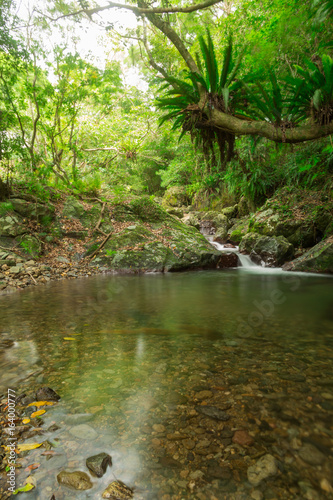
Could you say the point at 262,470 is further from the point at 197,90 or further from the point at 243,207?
the point at 243,207

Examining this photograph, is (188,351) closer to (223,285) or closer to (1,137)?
(223,285)

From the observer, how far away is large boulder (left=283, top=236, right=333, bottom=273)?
6742 millimetres

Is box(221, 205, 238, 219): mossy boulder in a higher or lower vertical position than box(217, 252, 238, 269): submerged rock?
higher

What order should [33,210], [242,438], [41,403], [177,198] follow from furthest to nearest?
[177,198], [33,210], [41,403], [242,438]

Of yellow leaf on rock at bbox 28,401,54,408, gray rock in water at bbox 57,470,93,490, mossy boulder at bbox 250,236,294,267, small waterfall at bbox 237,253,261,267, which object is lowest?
gray rock in water at bbox 57,470,93,490

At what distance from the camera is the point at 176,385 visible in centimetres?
157

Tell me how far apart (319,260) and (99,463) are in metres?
7.34

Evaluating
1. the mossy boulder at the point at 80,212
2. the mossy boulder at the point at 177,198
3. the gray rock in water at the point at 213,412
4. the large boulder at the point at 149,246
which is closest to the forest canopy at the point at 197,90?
the mossy boulder at the point at 80,212

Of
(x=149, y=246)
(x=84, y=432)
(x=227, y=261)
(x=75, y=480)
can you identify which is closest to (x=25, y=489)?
(x=75, y=480)

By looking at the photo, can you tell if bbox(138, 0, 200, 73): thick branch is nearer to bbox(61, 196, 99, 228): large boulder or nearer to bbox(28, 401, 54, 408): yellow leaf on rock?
bbox(28, 401, 54, 408): yellow leaf on rock

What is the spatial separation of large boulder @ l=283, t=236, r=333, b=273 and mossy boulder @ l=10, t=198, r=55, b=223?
25.4 feet

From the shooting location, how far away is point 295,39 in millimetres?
6102

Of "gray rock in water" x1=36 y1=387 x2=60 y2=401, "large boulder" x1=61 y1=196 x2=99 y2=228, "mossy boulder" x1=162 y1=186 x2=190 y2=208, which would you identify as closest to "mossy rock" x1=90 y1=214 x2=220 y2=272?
"large boulder" x1=61 y1=196 x2=99 y2=228

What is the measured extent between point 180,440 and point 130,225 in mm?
8334
